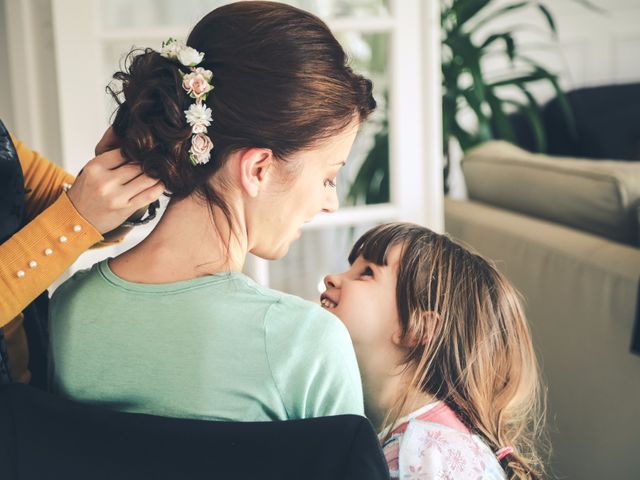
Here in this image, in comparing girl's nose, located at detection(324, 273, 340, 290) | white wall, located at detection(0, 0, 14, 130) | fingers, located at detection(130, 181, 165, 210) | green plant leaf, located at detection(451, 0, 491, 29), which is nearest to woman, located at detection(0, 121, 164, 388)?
fingers, located at detection(130, 181, 165, 210)

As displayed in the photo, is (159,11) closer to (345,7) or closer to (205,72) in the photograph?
(345,7)

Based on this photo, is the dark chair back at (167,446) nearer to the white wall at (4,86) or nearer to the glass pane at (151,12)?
the glass pane at (151,12)

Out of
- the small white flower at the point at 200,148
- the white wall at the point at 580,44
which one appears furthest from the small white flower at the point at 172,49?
the white wall at the point at 580,44

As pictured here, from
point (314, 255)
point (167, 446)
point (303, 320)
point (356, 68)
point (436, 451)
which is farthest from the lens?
point (314, 255)

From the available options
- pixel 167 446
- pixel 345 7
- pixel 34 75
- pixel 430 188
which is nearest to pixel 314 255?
pixel 430 188

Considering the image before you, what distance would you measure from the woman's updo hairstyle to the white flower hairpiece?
0.04ft

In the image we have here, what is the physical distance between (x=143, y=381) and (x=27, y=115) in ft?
4.58

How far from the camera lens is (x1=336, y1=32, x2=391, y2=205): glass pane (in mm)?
2314

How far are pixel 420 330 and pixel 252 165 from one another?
0.50 m

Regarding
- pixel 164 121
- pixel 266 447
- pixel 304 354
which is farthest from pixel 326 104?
pixel 266 447

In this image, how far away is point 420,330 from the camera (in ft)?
4.40

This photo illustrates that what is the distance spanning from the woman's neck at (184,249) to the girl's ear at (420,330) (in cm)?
45

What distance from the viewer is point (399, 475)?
116cm

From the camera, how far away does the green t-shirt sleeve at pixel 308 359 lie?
86 centimetres
